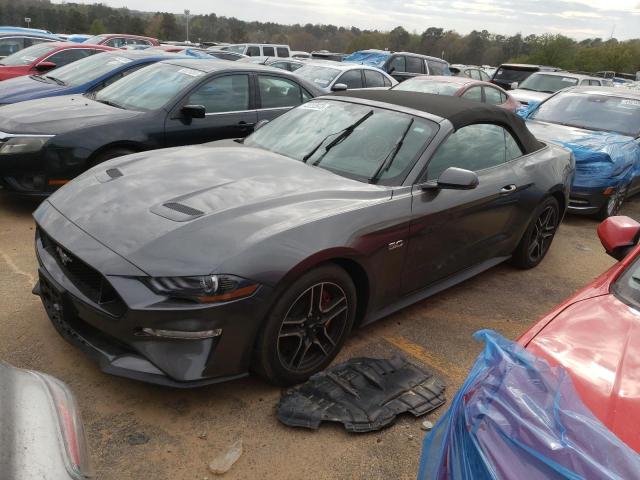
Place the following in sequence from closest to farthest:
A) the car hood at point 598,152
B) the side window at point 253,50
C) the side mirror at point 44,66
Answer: the car hood at point 598,152
the side mirror at point 44,66
the side window at point 253,50

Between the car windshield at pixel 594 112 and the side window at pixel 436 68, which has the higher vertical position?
the side window at pixel 436 68

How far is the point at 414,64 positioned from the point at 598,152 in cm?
1055

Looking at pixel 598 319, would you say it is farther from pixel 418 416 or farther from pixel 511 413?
pixel 418 416

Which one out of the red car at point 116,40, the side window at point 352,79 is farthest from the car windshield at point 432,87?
the red car at point 116,40

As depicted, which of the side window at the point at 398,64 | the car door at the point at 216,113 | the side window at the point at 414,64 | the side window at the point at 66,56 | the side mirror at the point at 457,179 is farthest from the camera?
the side window at the point at 414,64

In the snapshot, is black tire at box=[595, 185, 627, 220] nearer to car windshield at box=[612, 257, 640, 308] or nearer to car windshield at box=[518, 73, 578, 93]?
car windshield at box=[612, 257, 640, 308]

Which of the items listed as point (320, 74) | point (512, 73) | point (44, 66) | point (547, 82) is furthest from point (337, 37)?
point (44, 66)

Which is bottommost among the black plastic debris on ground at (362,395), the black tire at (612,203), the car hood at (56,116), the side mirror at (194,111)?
the black plastic debris on ground at (362,395)

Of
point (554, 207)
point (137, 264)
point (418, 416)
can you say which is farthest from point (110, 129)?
point (554, 207)

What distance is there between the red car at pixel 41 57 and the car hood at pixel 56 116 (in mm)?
4715

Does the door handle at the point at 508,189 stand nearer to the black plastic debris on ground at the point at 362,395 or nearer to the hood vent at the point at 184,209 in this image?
the black plastic debris on ground at the point at 362,395

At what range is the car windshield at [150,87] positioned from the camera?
5.52 m

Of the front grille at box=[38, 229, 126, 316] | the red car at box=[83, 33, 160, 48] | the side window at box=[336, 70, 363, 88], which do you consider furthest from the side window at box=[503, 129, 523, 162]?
the red car at box=[83, 33, 160, 48]

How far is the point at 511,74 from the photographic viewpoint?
17.1 meters
